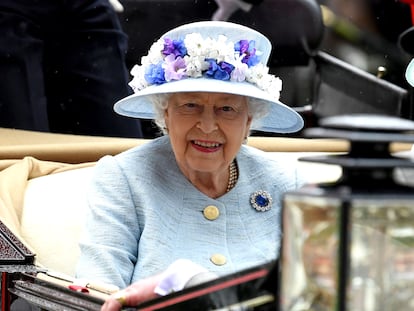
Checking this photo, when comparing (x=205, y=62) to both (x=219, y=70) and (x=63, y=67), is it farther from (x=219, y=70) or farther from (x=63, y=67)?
(x=63, y=67)

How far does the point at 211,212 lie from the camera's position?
101 inches

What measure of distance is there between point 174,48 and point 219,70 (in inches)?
4.9

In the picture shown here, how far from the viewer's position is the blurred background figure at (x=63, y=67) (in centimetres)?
377

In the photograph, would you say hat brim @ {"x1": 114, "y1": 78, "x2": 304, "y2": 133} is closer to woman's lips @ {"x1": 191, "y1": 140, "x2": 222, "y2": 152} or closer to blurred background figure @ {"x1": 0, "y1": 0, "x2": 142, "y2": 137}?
woman's lips @ {"x1": 191, "y1": 140, "x2": 222, "y2": 152}

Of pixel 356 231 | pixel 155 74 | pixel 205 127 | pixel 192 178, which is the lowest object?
pixel 192 178

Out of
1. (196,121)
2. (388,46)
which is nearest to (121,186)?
(196,121)

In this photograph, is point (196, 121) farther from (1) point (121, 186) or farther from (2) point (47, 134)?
(2) point (47, 134)

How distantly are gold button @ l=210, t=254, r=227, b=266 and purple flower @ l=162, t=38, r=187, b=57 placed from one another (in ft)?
1.47

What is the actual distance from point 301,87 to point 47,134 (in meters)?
0.99

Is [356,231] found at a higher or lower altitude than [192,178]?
higher

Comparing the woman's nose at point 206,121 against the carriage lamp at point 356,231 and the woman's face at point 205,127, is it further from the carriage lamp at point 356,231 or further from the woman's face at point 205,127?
the carriage lamp at point 356,231

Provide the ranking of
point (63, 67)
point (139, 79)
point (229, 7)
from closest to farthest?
point (139, 79) < point (63, 67) < point (229, 7)

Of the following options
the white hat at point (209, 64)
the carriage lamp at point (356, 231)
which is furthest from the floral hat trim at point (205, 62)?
the carriage lamp at point (356, 231)

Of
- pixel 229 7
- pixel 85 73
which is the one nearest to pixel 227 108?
pixel 85 73
